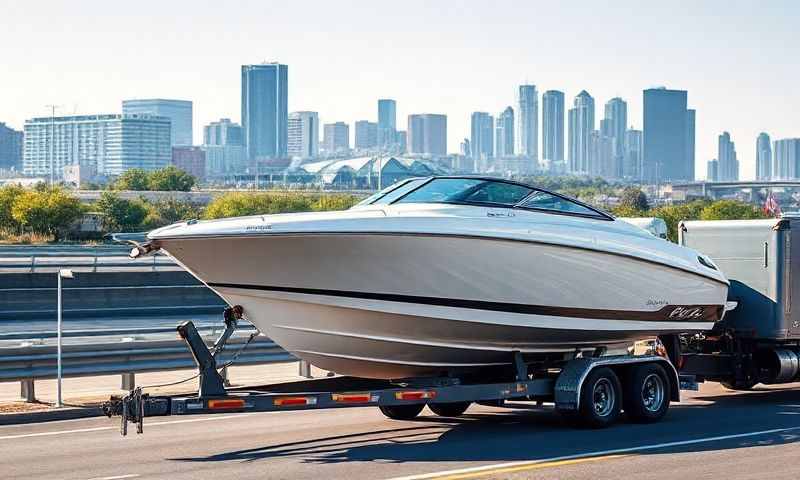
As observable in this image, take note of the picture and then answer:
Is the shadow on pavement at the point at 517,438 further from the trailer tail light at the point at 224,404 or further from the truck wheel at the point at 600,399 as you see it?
the trailer tail light at the point at 224,404

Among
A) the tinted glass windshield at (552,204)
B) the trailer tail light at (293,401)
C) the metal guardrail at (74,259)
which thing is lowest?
the trailer tail light at (293,401)

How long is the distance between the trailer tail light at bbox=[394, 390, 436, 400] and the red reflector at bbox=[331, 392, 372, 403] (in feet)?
1.18

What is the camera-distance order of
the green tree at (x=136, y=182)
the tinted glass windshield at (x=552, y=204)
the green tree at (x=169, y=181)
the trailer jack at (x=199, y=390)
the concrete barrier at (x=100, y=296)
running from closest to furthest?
1. the trailer jack at (x=199, y=390)
2. the tinted glass windshield at (x=552, y=204)
3. the concrete barrier at (x=100, y=296)
4. the green tree at (x=169, y=181)
5. the green tree at (x=136, y=182)

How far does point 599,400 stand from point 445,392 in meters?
2.18

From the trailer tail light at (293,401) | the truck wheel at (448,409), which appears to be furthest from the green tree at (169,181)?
the trailer tail light at (293,401)

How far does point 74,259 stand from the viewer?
4756cm

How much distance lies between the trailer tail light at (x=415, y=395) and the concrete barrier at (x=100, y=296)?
1982 cm

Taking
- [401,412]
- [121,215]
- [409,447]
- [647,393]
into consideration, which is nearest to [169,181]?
[121,215]

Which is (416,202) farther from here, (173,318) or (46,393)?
(173,318)

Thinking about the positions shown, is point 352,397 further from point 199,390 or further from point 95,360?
point 95,360

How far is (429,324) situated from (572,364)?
83.4 inches

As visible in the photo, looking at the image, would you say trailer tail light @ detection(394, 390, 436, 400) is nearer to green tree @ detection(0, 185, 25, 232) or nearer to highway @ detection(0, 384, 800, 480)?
highway @ detection(0, 384, 800, 480)

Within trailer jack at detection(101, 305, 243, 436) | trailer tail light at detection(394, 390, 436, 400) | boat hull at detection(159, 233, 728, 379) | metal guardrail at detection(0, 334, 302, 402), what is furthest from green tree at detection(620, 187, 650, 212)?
trailer jack at detection(101, 305, 243, 436)

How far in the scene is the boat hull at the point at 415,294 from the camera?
1311 centimetres
